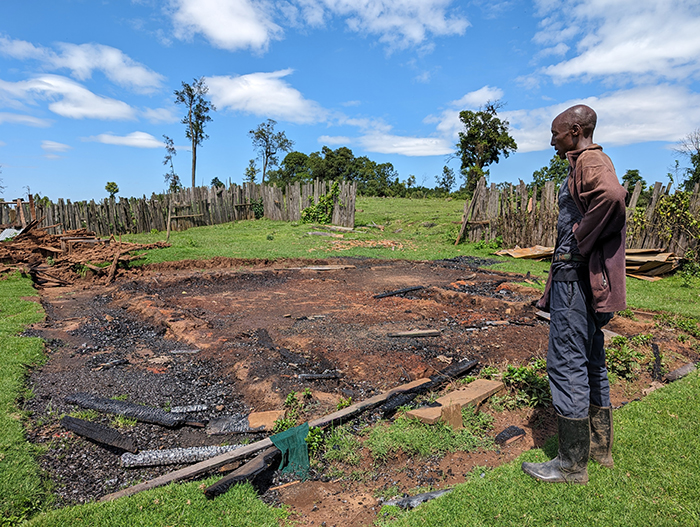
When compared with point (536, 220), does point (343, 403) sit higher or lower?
lower

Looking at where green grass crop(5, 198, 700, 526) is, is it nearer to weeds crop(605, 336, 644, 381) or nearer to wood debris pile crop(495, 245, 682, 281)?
weeds crop(605, 336, 644, 381)

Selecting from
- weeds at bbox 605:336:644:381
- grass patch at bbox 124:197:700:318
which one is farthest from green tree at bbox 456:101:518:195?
weeds at bbox 605:336:644:381

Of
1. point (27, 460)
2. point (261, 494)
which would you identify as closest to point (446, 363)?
point (261, 494)

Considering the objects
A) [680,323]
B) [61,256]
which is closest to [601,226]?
[680,323]

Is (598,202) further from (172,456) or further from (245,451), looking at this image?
(172,456)

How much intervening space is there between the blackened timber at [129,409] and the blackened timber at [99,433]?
266mm

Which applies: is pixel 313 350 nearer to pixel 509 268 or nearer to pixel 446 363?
pixel 446 363

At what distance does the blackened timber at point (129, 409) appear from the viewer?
12.1 ft

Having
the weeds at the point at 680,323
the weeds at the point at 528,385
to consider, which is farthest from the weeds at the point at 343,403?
the weeds at the point at 680,323

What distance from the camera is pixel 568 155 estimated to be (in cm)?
268

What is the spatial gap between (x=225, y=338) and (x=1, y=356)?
2.46 m

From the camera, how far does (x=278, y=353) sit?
500cm

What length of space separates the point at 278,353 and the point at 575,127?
3.86 metres

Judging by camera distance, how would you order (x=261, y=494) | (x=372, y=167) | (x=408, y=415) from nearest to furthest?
(x=261, y=494)
(x=408, y=415)
(x=372, y=167)
